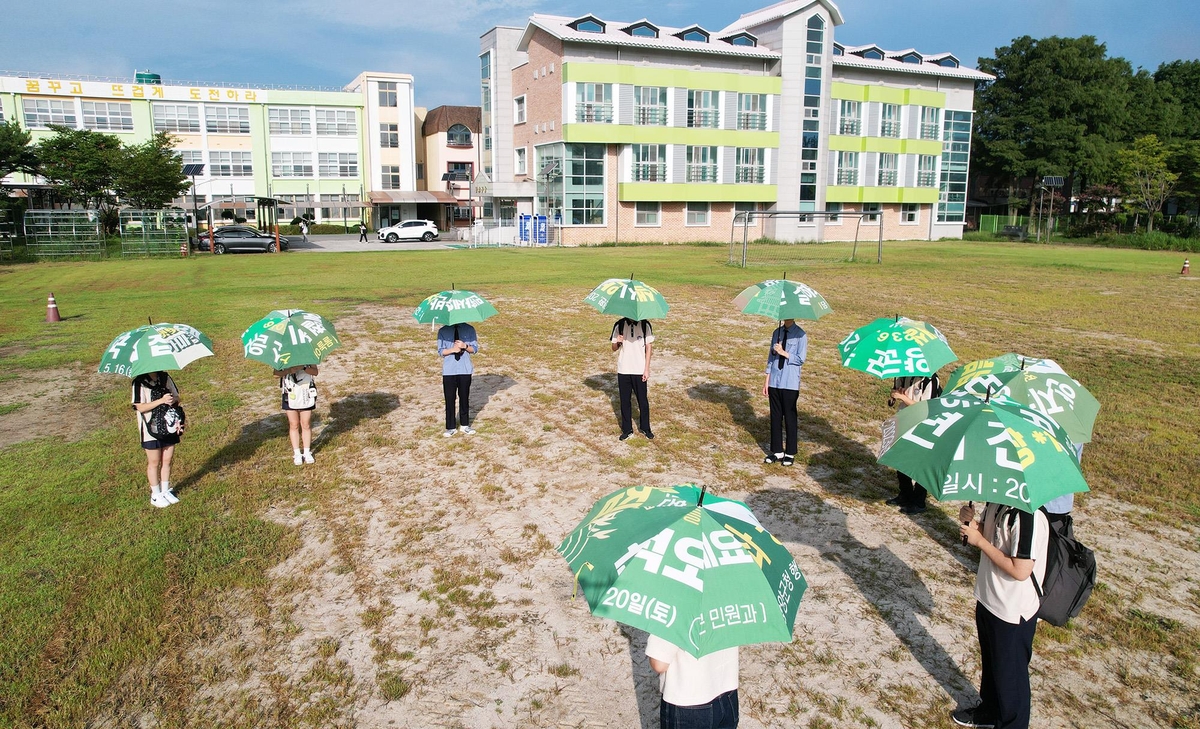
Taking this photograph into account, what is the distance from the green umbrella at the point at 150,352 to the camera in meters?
6.79

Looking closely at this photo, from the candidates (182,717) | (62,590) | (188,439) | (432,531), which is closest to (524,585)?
(432,531)

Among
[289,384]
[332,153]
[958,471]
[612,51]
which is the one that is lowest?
[289,384]

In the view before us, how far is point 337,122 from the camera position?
71688 mm

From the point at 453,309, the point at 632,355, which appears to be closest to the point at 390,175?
the point at 453,309

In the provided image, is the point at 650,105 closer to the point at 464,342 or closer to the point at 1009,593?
the point at 464,342

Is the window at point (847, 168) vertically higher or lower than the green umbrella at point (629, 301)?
higher

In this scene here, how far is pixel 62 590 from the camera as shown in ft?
19.3

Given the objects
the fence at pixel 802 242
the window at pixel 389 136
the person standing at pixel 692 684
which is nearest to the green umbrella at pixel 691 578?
the person standing at pixel 692 684

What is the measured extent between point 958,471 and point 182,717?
180 inches

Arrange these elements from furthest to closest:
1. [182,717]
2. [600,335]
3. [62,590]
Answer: [600,335]
[62,590]
[182,717]

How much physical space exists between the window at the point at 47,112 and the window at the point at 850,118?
61886 mm

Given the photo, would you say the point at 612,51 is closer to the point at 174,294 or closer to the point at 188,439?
the point at 174,294

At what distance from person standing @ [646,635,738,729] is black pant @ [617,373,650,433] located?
6106 millimetres

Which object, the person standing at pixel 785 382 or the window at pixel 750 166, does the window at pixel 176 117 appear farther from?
the person standing at pixel 785 382
